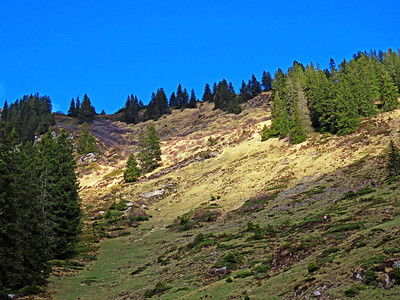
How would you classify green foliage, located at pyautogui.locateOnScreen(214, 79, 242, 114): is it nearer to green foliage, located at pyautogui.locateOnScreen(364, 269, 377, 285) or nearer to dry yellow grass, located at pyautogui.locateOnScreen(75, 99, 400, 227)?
dry yellow grass, located at pyautogui.locateOnScreen(75, 99, 400, 227)

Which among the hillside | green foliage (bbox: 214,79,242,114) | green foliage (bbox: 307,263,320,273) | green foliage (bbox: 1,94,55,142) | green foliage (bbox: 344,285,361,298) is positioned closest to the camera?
green foliage (bbox: 344,285,361,298)

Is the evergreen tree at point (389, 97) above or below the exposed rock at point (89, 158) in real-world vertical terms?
below

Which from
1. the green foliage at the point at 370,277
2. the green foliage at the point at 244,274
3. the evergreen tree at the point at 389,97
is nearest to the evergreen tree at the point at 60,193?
the green foliage at the point at 244,274

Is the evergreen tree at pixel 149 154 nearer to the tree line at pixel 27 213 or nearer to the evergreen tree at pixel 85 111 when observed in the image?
the tree line at pixel 27 213

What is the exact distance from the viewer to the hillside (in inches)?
645

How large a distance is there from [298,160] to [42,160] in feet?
161

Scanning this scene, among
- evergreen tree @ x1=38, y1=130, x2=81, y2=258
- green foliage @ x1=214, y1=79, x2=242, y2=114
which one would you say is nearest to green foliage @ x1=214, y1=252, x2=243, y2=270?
evergreen tree @ x1=38, y1=130, x2=81, y2=258

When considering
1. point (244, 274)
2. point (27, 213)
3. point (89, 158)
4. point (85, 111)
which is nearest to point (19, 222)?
point (27, 213)

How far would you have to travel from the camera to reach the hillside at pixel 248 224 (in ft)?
53.7

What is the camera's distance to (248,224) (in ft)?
120

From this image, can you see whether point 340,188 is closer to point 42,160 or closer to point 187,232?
point 187,232

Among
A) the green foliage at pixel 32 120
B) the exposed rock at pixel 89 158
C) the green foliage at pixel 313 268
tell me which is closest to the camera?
the green foliage at pixel 313 268

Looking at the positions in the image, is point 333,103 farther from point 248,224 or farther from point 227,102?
point 227,102

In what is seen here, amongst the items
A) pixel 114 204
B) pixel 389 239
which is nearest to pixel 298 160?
pixel 114 204
